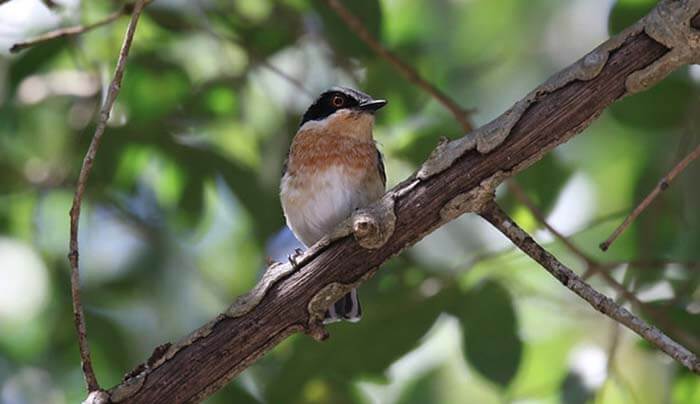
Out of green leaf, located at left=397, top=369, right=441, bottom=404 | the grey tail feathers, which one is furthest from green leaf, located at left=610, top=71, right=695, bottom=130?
green leaf, located at left=397, top=369, right=441, bottom=404

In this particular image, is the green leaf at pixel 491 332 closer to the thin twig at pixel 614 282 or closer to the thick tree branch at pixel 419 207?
the thin twig at pixel 614 282

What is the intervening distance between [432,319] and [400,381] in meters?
0.97

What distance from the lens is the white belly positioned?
4.94 metres

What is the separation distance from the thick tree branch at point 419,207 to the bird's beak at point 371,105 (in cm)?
165

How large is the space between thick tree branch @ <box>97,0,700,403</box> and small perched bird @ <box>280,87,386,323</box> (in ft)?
5.01

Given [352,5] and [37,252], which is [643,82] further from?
[37,252]

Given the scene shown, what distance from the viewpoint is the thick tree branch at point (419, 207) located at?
10.5 ft

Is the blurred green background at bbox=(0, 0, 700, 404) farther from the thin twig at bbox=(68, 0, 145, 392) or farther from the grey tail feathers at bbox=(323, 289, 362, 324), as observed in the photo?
the thin twig at bbox=(68, 0, 145, 392)

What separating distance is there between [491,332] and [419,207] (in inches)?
55.1

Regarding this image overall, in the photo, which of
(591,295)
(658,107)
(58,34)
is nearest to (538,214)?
(658,107)

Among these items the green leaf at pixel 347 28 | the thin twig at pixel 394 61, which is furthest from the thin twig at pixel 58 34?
the green leaf at pixel 347 28

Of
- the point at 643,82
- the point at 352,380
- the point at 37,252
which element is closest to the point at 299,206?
the point at 352,380

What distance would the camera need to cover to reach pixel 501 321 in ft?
14.9

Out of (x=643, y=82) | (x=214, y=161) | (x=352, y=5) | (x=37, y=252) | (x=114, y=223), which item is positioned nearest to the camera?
(x=643, y=82)
